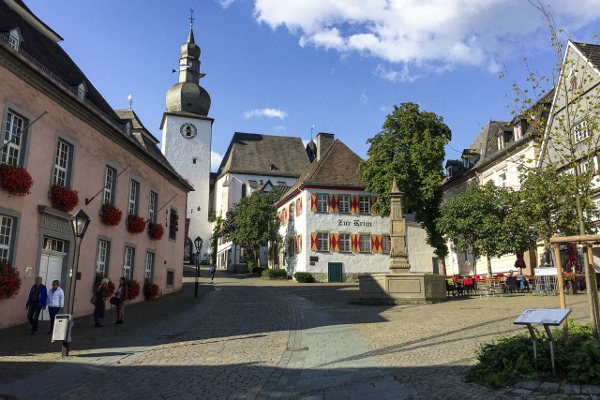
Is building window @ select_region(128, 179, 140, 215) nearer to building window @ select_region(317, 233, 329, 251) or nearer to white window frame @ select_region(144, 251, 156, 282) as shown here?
white window frame @ select_region(144, 251, 156, 282)

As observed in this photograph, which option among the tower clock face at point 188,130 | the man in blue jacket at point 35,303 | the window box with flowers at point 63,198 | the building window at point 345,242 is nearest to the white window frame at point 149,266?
the window box with flowers at point 63,198

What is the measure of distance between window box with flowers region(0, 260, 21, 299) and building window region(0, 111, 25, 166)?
2802 millimetres

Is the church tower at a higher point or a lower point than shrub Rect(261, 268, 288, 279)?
higher

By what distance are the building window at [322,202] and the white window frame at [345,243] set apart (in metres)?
2.52

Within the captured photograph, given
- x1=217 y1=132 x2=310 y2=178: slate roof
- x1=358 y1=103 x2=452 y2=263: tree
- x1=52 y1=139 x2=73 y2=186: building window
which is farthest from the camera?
x1=217 y1=132 x2=310 y2=178: slate roof

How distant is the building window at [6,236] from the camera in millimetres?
13180

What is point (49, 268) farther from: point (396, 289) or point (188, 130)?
point (188, 130)

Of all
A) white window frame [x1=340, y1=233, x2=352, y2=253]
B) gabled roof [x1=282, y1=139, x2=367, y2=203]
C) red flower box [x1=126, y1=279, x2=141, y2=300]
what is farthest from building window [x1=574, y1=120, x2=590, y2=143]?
white window frame [x1=340, y1=233, x2=352, y2=253]

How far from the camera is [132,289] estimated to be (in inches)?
814

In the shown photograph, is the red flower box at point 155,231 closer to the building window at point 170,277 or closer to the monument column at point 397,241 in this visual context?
the building window at point 170,277

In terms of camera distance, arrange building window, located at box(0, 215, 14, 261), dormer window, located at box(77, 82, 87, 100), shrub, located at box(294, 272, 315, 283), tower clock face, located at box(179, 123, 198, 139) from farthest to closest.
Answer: tower clock face, located at box(179, 123, 198, 139) < shrub, located at box(294, 272, 315, 283) < dormer window, located at box(77, 82, 87, 100) < building window, located at box(0, 215, 14, 261)

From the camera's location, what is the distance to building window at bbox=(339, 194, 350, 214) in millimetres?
39812

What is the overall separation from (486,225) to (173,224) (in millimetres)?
17101

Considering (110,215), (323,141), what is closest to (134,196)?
(110,215)
